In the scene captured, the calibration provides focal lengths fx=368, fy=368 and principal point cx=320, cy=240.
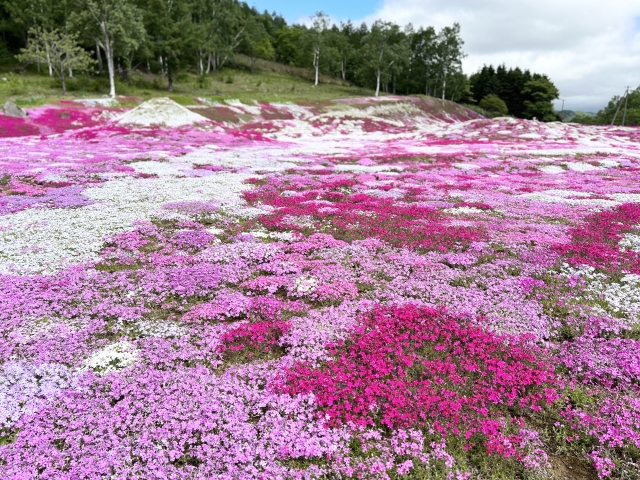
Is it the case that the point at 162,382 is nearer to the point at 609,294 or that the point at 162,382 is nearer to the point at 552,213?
the point at 609,294

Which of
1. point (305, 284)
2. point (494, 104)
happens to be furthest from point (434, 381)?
point (494, 104)

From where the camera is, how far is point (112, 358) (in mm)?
8859

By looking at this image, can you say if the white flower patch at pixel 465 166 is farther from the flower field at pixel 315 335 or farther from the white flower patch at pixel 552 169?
the flower field at pixel 315 335

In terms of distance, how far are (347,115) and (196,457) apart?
8612cm

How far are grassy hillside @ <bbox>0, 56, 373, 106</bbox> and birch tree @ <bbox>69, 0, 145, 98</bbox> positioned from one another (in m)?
9.31

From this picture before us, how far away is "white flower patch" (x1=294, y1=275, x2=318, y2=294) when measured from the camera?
40.2ft

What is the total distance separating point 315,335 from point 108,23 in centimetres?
7927

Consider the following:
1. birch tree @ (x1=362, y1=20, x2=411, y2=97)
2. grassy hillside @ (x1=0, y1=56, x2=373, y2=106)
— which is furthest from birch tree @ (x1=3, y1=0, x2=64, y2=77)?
birch tree @ (x1=362, y1=20, x2=411, y2=97)

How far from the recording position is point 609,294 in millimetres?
11805

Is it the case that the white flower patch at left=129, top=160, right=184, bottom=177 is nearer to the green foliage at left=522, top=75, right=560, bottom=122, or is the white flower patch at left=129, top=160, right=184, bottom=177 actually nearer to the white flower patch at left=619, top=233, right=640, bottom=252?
the white flower patch at left=619, top=233, right=640, bottom=252

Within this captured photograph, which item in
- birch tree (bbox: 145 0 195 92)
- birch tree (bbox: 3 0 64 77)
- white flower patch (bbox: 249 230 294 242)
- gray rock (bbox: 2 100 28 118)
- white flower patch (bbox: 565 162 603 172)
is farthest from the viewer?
birch tree (bbox: 3 0 64 77)

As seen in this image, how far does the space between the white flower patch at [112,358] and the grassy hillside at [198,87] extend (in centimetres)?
6457

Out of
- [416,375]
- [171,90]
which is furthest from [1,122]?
[416,375]

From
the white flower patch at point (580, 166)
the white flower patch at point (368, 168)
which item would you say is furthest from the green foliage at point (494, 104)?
the white flower patch at point (368, 168)
